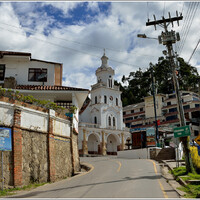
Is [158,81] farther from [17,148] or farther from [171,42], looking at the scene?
[17,148]

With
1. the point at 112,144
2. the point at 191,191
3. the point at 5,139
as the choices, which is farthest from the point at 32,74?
the point at 112,144

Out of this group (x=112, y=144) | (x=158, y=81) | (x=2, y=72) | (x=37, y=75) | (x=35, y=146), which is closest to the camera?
(x=35, y=146)

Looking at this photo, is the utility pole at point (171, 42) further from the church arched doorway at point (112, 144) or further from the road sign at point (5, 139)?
the church arched doorway at point (112, 144)

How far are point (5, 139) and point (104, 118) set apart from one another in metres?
40.0

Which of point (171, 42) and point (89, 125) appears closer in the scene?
point (171, 42)

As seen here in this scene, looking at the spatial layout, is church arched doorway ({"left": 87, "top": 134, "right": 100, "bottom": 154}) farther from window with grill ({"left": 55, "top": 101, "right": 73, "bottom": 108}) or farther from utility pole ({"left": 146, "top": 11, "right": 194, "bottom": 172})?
utility pole ({"left": 146, "top": 11, "right": 194, "bottom": 172})

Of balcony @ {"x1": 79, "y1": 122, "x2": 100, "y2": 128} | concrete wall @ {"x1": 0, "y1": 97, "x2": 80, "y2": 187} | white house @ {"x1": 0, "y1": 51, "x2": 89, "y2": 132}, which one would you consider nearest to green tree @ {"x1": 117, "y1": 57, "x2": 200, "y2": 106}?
balcony @ {"x1": 79, "y1": 122, "x2": 100, "y2": 128}

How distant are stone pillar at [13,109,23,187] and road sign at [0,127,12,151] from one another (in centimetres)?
36

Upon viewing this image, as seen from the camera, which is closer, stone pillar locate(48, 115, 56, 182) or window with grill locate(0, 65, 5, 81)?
stone pillar locate(48, 115, 56, 182)

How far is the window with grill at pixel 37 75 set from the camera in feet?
83.2

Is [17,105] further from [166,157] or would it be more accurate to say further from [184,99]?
[184,99]

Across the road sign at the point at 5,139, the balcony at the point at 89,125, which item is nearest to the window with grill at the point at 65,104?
the road sign at the point at 5,139

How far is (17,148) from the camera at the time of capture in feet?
43.4

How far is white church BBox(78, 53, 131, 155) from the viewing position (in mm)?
49375
